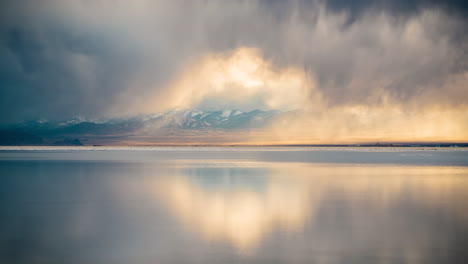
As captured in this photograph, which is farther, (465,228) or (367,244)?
(465,228)

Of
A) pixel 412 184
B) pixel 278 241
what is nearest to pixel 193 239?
pixel 278 241

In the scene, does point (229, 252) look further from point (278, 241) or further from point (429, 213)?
point (429, 213)

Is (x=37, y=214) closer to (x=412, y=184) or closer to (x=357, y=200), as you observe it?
(x=357, y=200)

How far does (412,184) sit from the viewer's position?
2641 centimetres

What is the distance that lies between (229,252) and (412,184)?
20061mm

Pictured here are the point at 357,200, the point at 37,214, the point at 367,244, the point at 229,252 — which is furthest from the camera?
the point at 357,200

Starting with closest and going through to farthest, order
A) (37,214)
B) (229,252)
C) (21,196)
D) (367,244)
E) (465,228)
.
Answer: (229,252) → (367,244) → (465,228) → (37,214) → (21,196)

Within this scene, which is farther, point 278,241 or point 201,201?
point 201,201

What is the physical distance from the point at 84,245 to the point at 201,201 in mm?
8789

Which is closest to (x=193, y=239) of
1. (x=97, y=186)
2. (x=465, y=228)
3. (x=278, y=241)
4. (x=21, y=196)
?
(x=278, y=241)

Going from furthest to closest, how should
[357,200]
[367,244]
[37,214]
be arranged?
[357,200] → [37,214] → [367,244]

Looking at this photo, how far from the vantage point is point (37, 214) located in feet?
53.1

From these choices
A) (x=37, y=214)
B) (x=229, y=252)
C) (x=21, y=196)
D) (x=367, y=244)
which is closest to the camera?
(x=229, y=252)

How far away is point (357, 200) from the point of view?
768 inches
